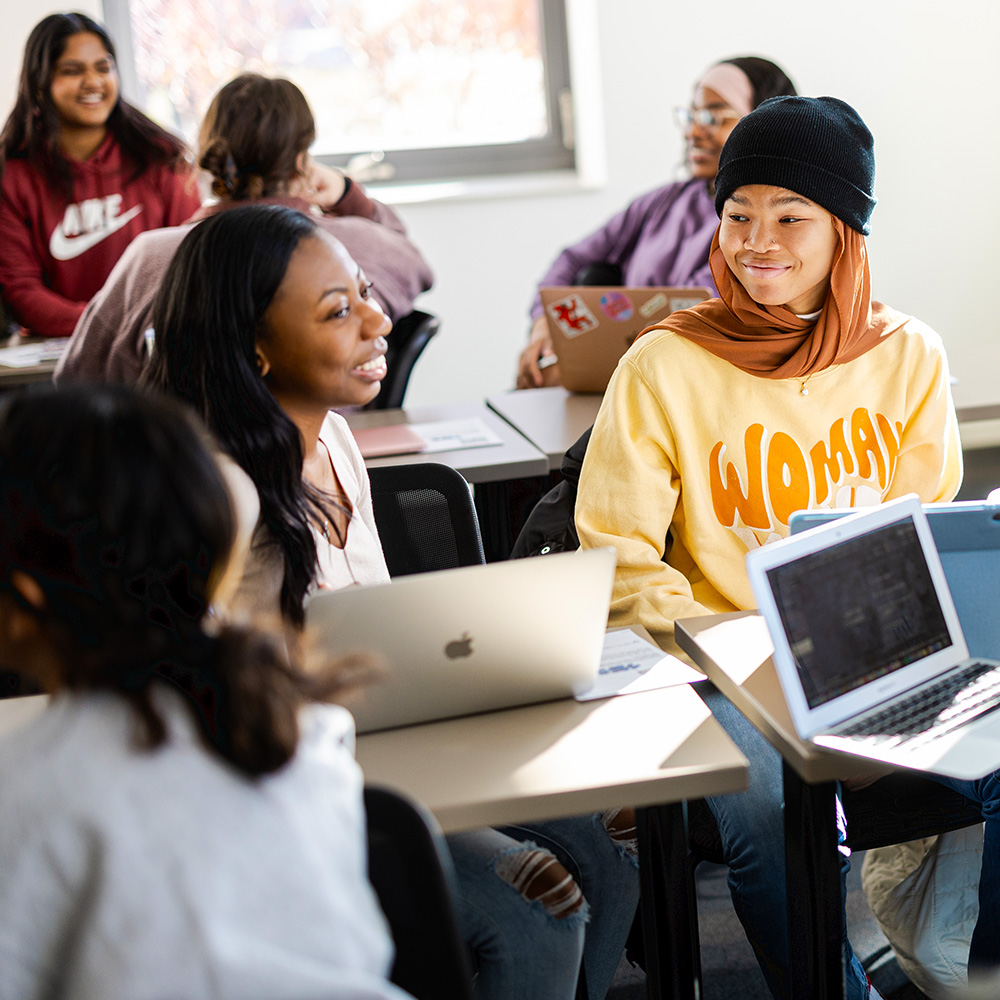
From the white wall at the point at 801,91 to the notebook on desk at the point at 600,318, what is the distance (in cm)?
180

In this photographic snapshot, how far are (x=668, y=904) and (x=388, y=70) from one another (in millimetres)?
3894

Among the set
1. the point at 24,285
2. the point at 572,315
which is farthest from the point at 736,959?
the point at 24,285

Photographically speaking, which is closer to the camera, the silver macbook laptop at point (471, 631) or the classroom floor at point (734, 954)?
the silver macbook laptop at point (471, 631)

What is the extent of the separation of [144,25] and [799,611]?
407cm

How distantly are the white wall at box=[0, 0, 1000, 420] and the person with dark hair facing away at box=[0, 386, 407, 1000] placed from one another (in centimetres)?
377

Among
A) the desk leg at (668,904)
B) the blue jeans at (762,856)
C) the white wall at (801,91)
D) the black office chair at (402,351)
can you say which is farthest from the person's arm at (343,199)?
the desk leg at (668,904)

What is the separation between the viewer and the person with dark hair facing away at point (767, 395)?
1.71 meters

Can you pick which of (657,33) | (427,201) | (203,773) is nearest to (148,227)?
(427,201)

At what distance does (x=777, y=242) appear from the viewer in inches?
69.9

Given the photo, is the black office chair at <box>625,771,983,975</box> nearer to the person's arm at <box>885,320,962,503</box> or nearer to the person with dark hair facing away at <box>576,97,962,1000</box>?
the person with dark hair facing away at <box>576,97,962,1000</box>

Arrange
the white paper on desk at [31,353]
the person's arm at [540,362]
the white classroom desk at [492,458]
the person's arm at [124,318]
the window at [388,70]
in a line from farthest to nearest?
1. the window at [388,70]
2. the person's arm at [540,362]
3. the white paper on desk at [31,353]
4. the person's arm at [124,318]
5. the white classroom desk at [492,458]

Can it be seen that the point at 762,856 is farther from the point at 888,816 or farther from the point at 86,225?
the point at 86,225

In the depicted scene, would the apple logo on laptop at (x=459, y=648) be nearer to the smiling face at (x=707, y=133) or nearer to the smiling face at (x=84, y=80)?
the smiling face at (x=707, y=133)

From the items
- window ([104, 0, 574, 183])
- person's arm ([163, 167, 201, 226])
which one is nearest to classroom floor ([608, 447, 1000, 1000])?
person's arm ([163, 167, 201, 226])
